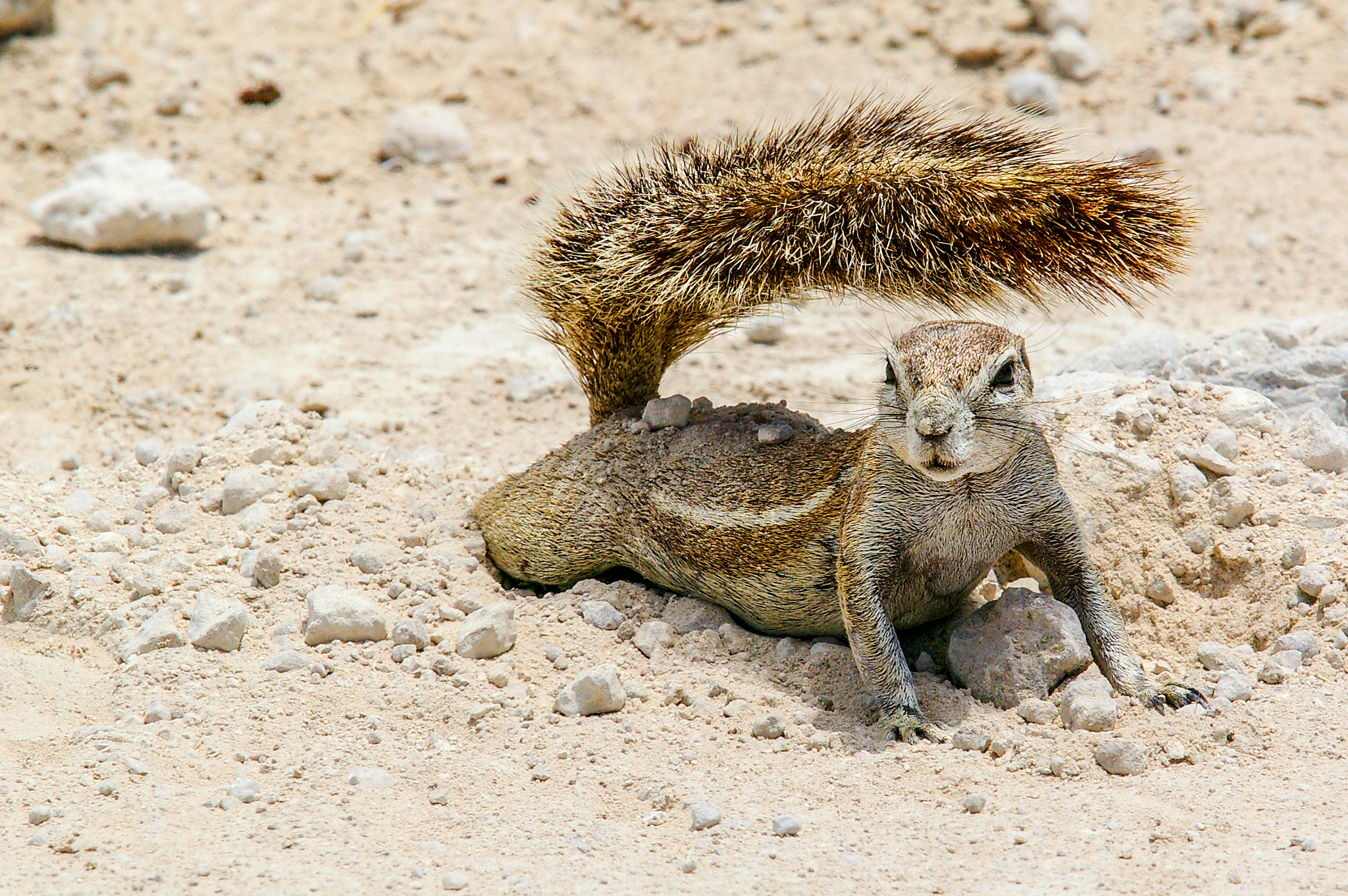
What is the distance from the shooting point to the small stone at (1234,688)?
12.7 feet

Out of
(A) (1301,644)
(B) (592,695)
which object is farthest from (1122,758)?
(B) (592,695)

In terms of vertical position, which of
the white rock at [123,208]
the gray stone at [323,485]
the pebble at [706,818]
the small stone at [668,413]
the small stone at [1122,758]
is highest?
the small stone at [1122,758]

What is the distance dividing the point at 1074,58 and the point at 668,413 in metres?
6.20

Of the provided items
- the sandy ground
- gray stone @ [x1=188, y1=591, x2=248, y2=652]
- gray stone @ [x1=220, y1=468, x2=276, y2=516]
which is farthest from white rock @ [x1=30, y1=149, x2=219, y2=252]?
gray stone @ [x1=188, y1=591, x2=248, y2=652]

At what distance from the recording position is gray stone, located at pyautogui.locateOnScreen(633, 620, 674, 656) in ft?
14.2

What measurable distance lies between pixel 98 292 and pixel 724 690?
16.1ft

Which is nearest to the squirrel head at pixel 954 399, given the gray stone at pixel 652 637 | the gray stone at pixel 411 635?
the gray stone at pixel 652 637

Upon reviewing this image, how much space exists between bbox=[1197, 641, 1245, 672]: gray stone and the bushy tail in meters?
1.14

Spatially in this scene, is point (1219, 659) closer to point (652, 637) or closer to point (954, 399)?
point (954, 399)

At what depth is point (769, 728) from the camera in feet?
12.8

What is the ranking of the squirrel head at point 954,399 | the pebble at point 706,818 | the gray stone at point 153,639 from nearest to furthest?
the pebble at point 706,818, the squirrel head at point 954,399, the gray stone at point 153,639

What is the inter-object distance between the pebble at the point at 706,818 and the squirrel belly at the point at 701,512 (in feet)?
3.46

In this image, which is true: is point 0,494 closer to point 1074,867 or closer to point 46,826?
point 46,826

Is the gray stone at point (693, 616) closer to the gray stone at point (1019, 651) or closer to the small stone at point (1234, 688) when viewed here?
the gray stone at point (1019, 651)
